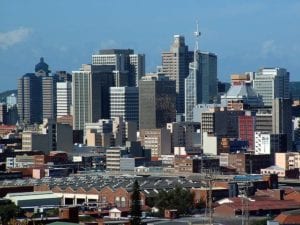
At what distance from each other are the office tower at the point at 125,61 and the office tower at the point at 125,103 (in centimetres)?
1453

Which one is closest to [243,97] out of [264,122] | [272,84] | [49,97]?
[272,84]

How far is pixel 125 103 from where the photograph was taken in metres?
127

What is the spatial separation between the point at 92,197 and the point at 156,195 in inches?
254

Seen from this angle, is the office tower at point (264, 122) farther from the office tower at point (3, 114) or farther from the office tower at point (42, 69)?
the office tower at point (42, 69)

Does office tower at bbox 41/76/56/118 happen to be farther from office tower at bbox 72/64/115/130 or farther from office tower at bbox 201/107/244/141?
office tower at bbox 201/107/244/141

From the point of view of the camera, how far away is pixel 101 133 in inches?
4375

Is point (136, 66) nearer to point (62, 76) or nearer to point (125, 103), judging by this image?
point (62, 76)

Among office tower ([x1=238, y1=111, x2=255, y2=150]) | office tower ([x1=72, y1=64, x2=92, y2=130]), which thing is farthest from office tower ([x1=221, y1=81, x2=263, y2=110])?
office tower ([x1=72, y1=64, x2=92, y2=130])

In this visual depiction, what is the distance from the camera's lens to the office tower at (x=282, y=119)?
103188 mm

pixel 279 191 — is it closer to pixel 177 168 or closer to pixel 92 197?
pixel 92 197

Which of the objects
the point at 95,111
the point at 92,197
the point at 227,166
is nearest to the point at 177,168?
the point at 227,166

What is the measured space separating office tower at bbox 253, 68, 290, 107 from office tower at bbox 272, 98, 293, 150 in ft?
89.1

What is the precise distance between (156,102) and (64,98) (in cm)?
2208

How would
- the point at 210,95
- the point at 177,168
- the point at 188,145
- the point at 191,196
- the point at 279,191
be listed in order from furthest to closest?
the point at 210,95 < the point at 188,145 < the point at 177,168 < the point at 279,191 < the point at 191,196
